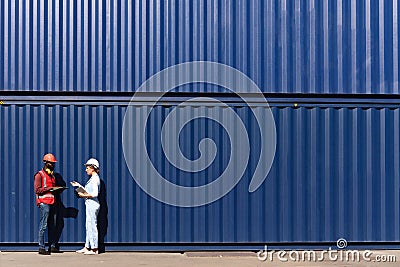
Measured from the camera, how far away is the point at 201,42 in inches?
565

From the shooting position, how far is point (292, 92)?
1442 centimetres

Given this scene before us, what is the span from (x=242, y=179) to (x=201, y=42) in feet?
9.12

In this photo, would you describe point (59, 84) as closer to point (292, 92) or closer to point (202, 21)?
point (202, 21)

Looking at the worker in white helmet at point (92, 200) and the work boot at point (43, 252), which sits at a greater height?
the worker in white helmet at point (92, 200)

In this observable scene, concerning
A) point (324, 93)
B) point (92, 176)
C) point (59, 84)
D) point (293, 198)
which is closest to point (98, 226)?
point (92, 176)

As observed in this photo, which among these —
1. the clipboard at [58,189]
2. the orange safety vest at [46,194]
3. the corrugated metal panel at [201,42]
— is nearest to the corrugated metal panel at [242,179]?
the clipboard at [58,189]

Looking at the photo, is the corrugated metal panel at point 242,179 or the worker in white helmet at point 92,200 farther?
the corrugated metal panel at point 242,179

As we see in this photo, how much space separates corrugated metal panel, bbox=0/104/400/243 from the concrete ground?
35cm

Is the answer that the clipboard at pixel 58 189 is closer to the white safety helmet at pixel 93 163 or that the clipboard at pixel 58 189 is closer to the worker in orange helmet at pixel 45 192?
the worker in orange helmet at pixel 45 192

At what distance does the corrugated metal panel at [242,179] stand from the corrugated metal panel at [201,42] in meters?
0.59

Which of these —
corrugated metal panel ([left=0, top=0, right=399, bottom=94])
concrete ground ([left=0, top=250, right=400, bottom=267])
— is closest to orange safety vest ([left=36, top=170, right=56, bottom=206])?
concrete ground ([left=0, top=250, right=400, bottom=267])

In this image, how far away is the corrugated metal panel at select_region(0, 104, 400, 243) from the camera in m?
14.0

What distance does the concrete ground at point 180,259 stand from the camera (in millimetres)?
12773

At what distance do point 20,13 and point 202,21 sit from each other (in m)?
3.53
